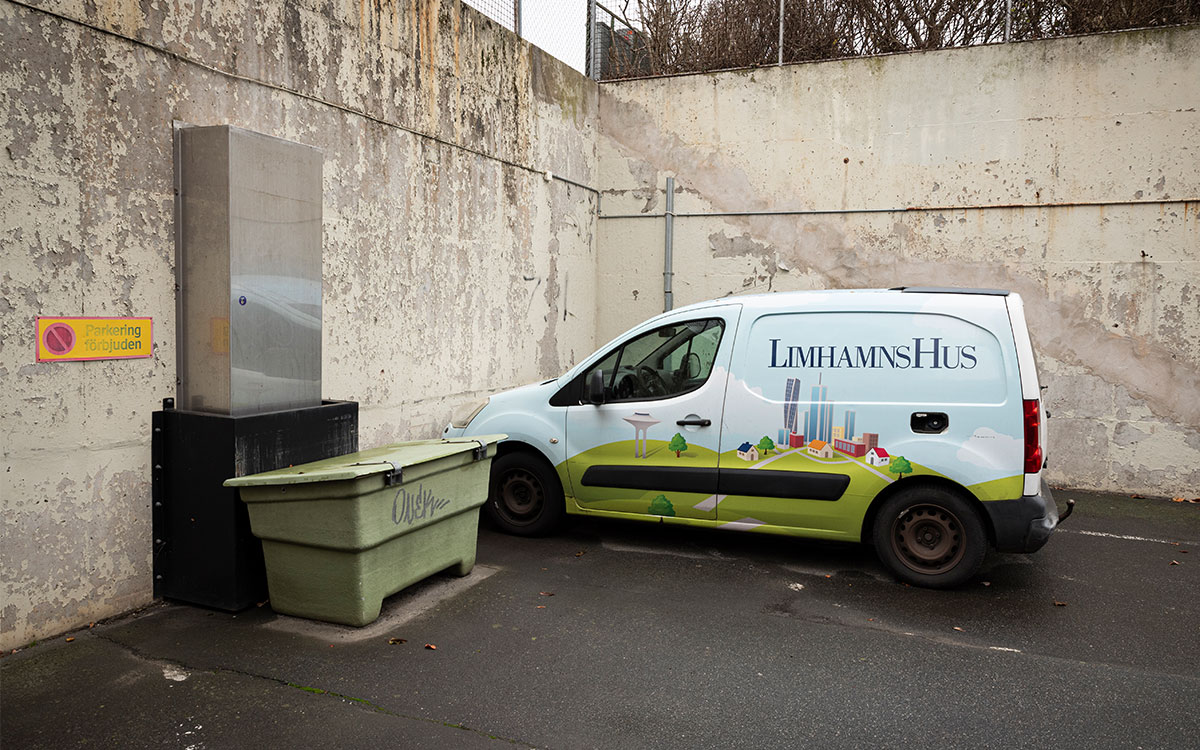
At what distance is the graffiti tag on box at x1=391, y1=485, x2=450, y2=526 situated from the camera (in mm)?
4629

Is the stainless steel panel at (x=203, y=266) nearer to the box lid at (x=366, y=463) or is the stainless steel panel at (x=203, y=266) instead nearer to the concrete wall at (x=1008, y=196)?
the box lid at (x=366, y=463)

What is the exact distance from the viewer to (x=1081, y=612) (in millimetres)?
4984

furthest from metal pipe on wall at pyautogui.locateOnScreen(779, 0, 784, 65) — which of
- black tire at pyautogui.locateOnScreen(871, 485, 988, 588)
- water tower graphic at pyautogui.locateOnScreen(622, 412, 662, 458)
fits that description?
black tire at pyautogui.locateOnScreen(871, 485, 988, 588)

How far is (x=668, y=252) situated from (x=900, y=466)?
4.92 metres

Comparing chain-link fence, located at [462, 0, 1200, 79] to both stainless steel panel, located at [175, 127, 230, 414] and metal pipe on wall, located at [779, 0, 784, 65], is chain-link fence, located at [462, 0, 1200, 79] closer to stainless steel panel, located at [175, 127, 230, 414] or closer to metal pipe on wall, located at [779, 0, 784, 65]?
metal pipe on wall, located at [779, 0, 784, 65]

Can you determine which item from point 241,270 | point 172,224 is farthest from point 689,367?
point 172,224

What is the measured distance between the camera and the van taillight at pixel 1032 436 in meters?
5.07

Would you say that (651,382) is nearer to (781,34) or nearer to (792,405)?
(792,405)

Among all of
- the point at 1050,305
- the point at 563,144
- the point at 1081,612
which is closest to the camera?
the point at 1081,612

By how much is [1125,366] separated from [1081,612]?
4.16 metres

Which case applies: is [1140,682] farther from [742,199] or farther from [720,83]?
[720,83]

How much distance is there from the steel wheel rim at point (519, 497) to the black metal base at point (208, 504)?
199 centimetres

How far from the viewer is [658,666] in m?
4.14

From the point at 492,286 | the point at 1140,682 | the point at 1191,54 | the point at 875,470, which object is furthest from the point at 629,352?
the point at 1191,54
